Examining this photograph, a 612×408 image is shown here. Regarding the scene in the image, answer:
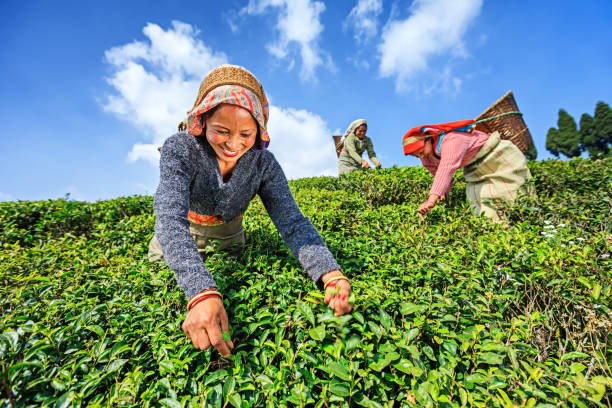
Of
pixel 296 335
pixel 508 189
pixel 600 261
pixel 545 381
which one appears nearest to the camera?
pixel 545 381

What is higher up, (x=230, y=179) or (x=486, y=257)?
(x=230, y=179)

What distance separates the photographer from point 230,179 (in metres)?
2.05

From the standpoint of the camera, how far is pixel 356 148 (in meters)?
8.23

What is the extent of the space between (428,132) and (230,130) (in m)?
3.26

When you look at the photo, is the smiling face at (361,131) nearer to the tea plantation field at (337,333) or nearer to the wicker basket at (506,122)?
the wicker basket at (506,122)

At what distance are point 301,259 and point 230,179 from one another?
0.79 metres

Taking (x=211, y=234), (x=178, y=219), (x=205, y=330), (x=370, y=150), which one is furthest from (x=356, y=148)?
(x=205, y=330)

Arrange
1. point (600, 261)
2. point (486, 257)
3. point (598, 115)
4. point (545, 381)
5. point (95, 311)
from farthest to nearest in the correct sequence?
point (598, 115) < point (486, 257) < point (600, 261) < point (95, 311) < point (545, 381)

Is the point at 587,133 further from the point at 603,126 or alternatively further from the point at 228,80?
the point at 228,80

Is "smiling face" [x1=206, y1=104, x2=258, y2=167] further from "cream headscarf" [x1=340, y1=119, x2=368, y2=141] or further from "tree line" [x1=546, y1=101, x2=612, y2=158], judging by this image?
"tree line" [x1=546, y1=101, x2=612, y2=158]

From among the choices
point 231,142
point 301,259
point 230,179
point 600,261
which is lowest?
point 600,261

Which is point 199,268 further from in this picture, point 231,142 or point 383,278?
point 383,278

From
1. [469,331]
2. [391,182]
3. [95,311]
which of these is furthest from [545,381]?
[391,182]

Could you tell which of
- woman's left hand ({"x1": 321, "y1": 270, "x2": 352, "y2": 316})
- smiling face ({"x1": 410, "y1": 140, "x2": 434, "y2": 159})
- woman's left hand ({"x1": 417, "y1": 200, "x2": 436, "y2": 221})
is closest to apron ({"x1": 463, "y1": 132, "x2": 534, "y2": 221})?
smiling face ({"x1": 410, "y1": 140, "x2": 434, "y2": 159})
